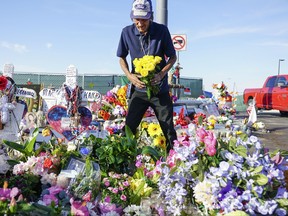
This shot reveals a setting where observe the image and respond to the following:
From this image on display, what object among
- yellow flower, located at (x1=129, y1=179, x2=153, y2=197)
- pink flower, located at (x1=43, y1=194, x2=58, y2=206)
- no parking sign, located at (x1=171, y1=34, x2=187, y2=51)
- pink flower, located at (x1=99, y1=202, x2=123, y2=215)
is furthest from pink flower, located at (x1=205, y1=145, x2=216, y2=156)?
no parking sign, located at (x1=171, y1=34, x2=187, y2=51)

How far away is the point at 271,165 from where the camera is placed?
7.03ft

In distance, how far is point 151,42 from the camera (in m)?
3.74

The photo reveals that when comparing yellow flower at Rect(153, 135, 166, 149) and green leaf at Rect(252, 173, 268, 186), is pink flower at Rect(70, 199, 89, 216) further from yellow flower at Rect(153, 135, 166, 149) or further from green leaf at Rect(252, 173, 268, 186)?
yellow flower at Rect(153, 135, 166, 149)

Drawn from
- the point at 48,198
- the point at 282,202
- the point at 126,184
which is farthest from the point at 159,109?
the point at 282,202

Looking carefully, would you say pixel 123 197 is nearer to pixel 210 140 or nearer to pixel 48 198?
pixel 48 198

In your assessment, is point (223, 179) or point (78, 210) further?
point (223, 179)

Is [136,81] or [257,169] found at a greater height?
[136,81]

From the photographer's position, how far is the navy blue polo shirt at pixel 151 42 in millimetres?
3738

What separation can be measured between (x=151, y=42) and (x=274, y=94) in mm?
12732

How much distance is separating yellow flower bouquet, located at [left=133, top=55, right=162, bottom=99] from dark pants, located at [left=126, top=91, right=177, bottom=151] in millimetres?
120

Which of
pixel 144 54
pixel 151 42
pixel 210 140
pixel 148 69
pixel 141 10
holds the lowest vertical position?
pixel 210 140

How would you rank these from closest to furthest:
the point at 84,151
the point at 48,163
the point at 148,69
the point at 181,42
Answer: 1. the point at 48,163
2. the point at 84,151
3. the point at 148,69
4. the point at 181,42

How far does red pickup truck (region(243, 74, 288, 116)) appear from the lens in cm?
1486

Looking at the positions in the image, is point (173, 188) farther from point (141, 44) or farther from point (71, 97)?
point (71, 97)
